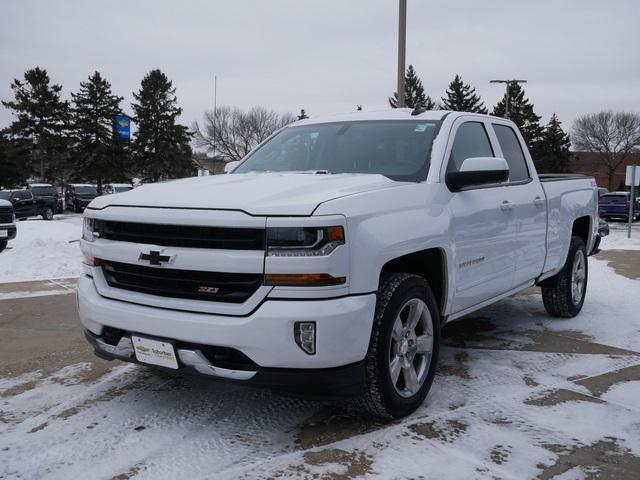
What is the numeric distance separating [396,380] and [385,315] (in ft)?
1.46

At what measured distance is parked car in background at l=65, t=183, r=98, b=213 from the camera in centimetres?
3369

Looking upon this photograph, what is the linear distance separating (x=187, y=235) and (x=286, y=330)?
72cm

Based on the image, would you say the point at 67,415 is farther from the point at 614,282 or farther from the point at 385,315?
the point at 614,282

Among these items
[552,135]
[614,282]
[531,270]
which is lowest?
[614,282]

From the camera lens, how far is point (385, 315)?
317cm

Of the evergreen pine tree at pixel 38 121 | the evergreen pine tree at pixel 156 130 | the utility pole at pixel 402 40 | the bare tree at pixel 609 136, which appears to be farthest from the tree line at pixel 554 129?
the utility pole at pixel 402 40

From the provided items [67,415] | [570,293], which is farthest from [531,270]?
[67,415]

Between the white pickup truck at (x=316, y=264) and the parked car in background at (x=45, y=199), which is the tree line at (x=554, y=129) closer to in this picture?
the parked car in background at (x=45, y=199)

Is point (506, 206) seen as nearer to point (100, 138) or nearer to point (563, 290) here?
point (563, 290)

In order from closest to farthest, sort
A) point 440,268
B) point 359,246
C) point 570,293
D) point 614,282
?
point 359,246
point 440,268
point 570,293
point 614,282

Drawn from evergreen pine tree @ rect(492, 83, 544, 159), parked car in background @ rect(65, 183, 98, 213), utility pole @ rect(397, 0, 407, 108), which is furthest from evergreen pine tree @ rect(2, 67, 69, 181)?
utility pole @ rect(397, 0, 407, 108)

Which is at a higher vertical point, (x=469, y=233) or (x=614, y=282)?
(x=469, y=233)

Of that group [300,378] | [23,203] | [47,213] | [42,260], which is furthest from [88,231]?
[47,213]

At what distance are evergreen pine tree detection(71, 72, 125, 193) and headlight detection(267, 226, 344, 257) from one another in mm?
57045
